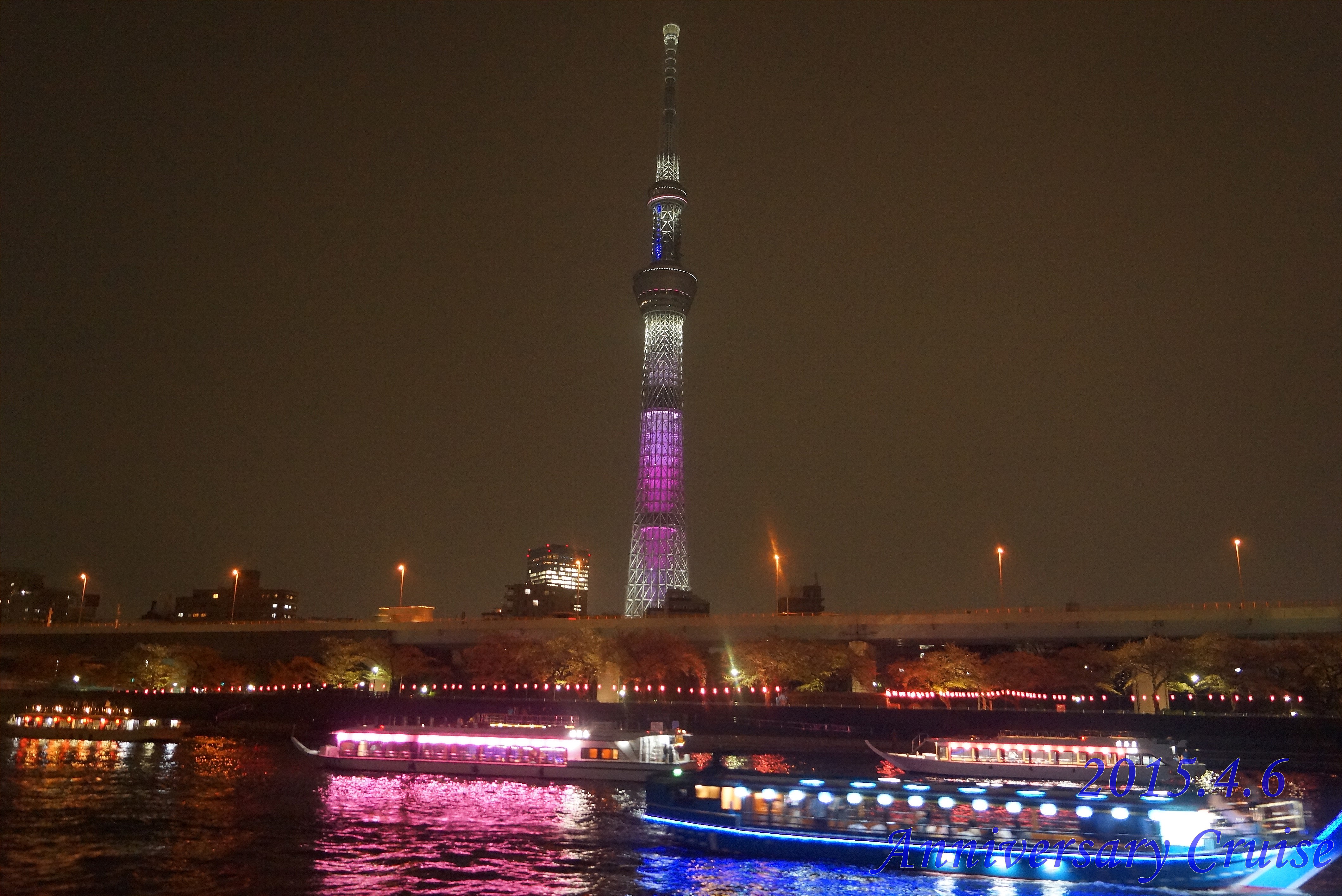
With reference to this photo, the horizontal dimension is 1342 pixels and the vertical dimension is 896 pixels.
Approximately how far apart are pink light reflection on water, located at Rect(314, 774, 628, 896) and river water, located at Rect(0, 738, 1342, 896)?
111mm

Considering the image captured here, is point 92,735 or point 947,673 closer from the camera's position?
point 92,735

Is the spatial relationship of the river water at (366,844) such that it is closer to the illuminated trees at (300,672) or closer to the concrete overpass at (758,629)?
the concrete overpass at (758,629)

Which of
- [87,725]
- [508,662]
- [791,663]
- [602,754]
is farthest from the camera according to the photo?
[508,662]

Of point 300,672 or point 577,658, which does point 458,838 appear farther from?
point 300,672

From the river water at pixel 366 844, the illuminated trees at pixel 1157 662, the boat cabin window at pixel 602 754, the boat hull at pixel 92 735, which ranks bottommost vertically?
the river water at pixel 366 844

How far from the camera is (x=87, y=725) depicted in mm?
95375

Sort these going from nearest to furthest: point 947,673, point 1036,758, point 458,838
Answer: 1. point 458,838
2. point 1036,758
3. point 947,673

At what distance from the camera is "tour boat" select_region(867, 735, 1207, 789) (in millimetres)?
61531

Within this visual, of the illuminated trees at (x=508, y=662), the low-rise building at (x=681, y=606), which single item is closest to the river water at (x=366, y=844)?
the illuminated trees at (x=508, y=662)

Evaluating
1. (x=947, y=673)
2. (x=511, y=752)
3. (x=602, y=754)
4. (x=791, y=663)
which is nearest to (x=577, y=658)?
(x=791, y=663)

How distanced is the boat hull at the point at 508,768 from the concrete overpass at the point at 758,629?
190 ft

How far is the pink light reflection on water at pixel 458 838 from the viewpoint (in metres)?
36.0

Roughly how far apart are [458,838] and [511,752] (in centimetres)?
2143

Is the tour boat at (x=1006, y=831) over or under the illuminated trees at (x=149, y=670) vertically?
under
